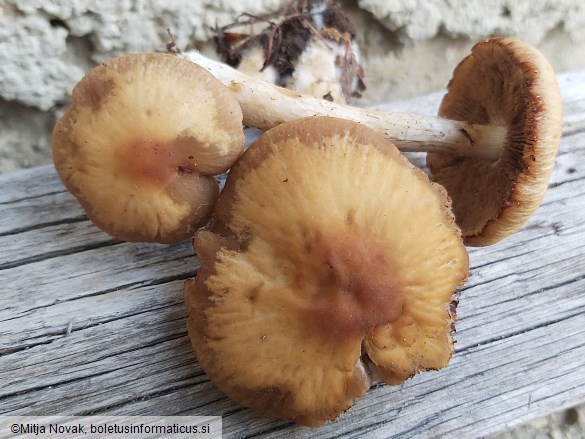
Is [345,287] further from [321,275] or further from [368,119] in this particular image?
[368,119]

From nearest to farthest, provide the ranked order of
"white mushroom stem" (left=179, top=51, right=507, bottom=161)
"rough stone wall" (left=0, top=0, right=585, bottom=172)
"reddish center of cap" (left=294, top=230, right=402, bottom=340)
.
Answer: "reddish center of cap" (left=294, top=230, right=402, bottom=340) < "white mushroom stem" (left=179, top=51, right=507, bottom=161) < "rough stone wall" (left=0, top=0, right=585, bottom=172)

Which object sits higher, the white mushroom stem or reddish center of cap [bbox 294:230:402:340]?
the white mushroom stem

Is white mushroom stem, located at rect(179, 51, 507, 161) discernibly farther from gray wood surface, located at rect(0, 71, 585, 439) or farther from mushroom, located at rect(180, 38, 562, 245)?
gray wood surface, located at rect(0, 71, 585, 439)

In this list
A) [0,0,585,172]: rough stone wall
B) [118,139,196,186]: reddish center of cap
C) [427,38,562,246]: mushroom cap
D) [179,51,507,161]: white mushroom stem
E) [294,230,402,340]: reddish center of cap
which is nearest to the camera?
[294,230,402,340]: reddish center of cap

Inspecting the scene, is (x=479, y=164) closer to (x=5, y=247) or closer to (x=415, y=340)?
(x=415, y=340)

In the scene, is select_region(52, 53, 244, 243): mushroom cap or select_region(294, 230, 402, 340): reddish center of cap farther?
select_region(52, 53, 244, 243): mushroom cap

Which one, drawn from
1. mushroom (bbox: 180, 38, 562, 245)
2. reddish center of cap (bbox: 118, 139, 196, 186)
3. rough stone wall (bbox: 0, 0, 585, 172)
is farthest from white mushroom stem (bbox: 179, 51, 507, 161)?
rough stone wall (bbox: 0, 0, 585, 172)

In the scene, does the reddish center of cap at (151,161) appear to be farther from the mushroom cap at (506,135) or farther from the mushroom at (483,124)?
the mushroom cap at (506,135)
